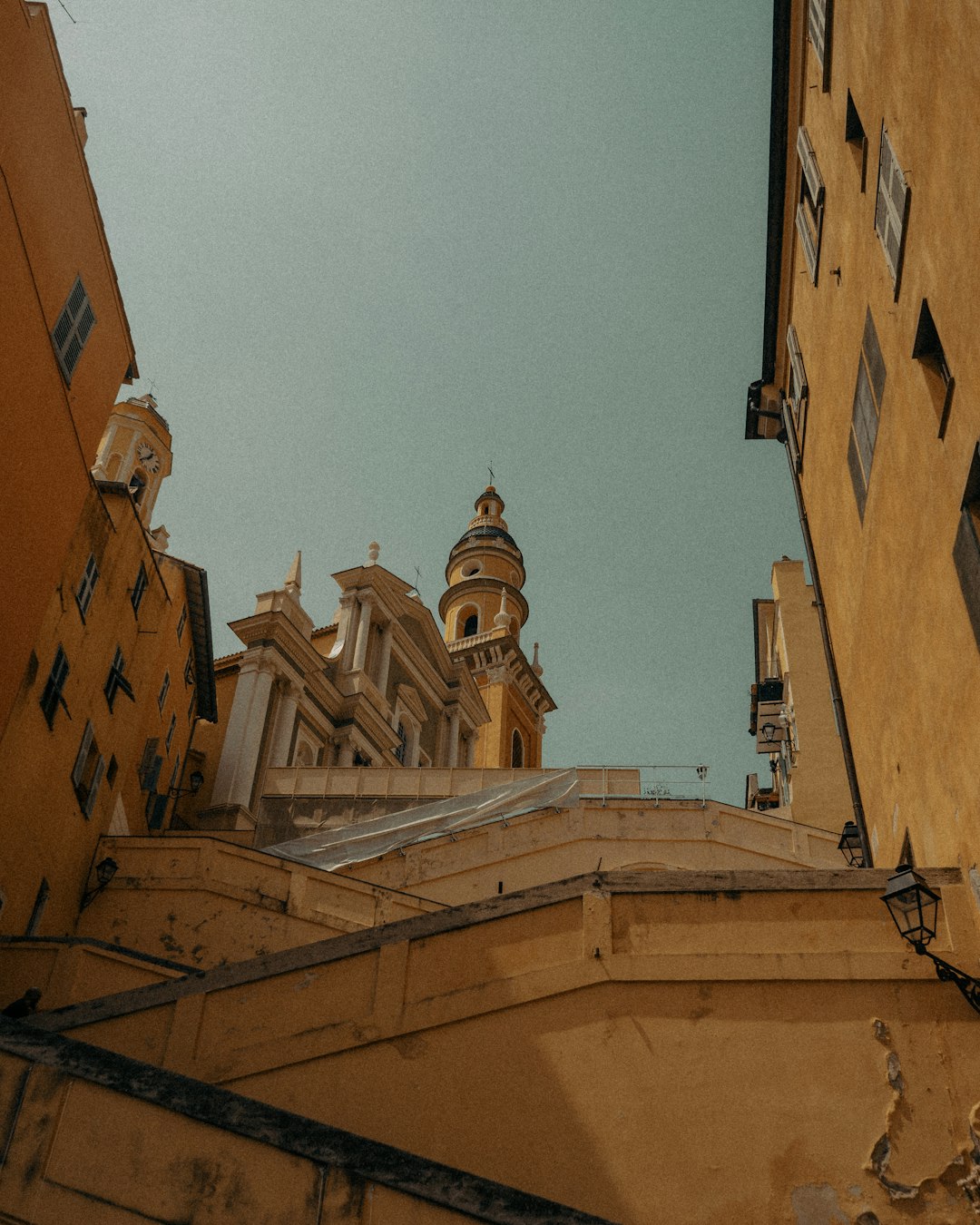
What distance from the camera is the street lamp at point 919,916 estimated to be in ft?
26.1

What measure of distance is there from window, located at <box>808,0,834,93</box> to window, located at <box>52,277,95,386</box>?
30.0ft

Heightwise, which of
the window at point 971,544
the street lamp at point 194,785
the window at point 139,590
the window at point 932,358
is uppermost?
the street lamp at point 194,785

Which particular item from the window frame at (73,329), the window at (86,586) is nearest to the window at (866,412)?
the window frame at (73,329)

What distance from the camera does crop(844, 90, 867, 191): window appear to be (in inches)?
405

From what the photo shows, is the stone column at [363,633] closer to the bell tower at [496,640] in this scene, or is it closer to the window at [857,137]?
the bell tower at [496,640]

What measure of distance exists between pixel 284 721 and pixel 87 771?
13188mm

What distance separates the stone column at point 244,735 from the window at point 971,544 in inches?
926

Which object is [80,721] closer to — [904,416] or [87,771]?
[87,771]

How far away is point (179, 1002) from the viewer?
8.91 meters

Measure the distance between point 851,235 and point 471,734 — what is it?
108 ft

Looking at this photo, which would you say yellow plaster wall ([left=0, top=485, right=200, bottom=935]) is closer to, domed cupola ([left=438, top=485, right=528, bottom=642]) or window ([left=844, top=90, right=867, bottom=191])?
window ([left=844, top=90, right=867, bottom=191])

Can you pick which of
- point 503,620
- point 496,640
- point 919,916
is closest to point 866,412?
point 919,916

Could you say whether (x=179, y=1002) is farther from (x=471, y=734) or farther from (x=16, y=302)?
(x=471, y=734)

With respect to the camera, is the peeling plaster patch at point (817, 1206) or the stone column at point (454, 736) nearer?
the peeling plaster patch at point (817, 1206)
